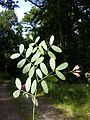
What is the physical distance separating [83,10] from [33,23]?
16.7 ft

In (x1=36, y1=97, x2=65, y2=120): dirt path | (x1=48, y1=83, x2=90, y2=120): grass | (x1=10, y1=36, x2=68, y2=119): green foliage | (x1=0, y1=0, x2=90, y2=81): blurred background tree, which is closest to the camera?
(x1=10, y1=36, x2=68, y2=119): green foliage

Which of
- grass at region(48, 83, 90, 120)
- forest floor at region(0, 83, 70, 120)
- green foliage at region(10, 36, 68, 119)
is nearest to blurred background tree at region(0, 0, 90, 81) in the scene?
grass at region(48, 83, 90, 120)

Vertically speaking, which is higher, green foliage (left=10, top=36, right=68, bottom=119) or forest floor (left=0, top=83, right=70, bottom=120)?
green foliage (left=10, top=36, right=68, bottom=119)

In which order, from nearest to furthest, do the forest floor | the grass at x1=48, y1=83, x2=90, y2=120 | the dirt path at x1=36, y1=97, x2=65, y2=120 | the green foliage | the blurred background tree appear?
1. the green foliage
2. the dirt path at x1=36, y1=97, x2=65, y2=120
3. the forest floor
4. the grass at x1=48, y1=83, x2=90, y2=120
5. the blurred background tree

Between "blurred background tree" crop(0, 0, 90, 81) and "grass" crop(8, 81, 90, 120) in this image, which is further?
"blurred background tree" crop(0, 0, 90, 81)

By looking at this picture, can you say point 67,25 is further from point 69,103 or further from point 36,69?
point 36,69

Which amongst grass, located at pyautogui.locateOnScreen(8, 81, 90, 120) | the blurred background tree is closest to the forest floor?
grass, located at pyautogui.locateOnScreen(8, 81, 90, 120)

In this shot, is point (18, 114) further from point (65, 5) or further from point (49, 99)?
point (65, 5)

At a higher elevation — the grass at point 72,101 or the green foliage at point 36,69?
the green foliage at point 36,69

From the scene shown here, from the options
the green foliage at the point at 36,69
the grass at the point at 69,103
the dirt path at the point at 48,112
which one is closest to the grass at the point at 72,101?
the grass at the point at 69,103

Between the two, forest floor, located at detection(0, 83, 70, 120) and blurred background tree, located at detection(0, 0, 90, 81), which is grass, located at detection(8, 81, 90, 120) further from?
blurred background tree, located at detection(0, 0, 90, 81)

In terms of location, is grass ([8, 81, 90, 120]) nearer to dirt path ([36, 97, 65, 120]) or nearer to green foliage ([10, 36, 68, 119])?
dirt path ([36, 97, 65, 120])

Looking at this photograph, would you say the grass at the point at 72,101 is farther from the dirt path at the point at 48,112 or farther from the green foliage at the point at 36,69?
the green foliage at the point at 36,69

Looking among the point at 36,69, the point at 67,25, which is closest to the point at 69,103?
the point at 36,69
